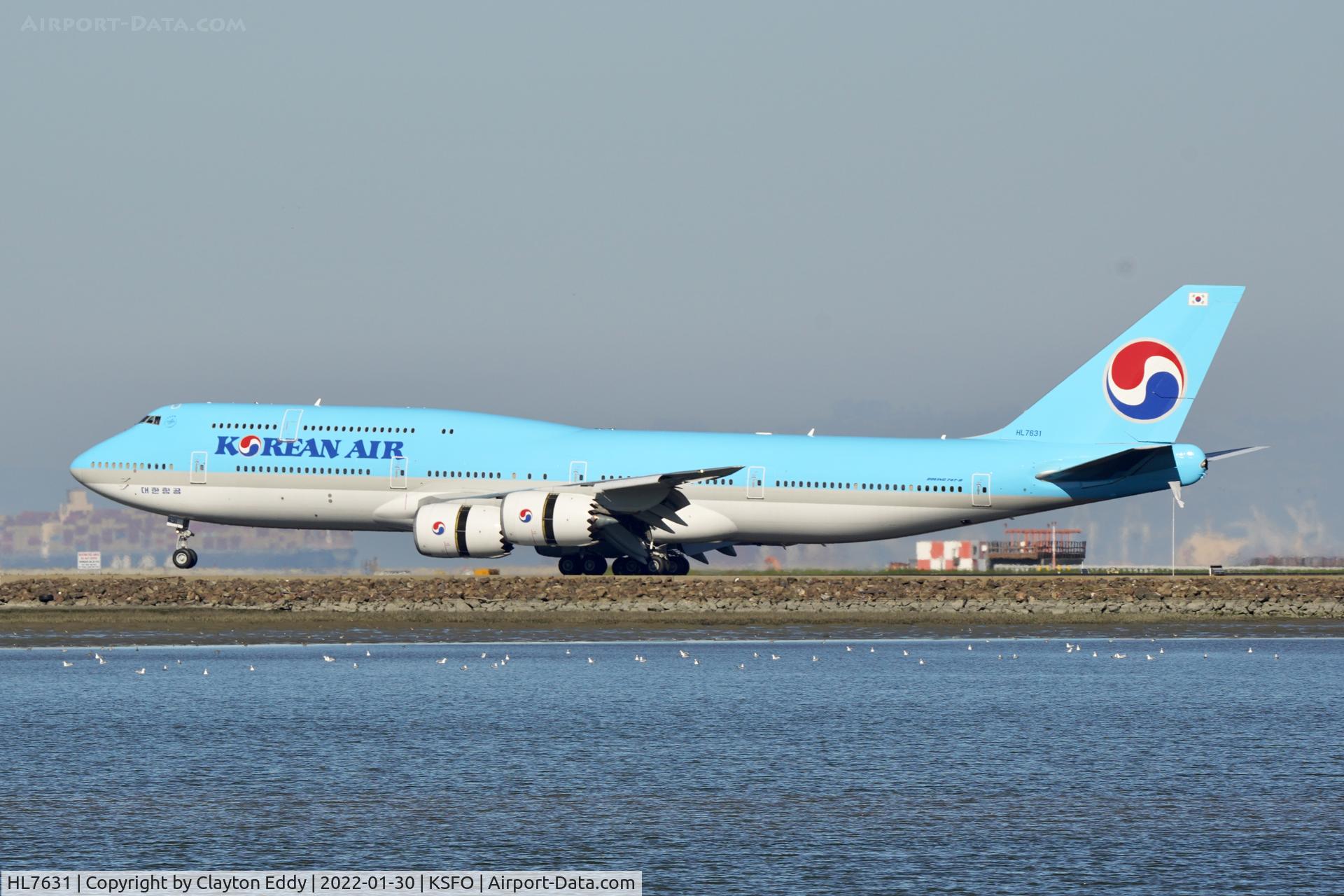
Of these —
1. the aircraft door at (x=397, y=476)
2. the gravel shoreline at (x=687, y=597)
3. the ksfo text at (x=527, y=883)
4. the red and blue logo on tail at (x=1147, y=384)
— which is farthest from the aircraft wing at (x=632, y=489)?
the ksfo text at (x=527, y=883)

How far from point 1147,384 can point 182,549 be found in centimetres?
3276

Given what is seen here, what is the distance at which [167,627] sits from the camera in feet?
156

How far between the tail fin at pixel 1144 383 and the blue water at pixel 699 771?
21.5 metres

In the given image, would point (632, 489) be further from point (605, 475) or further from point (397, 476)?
point (397, 476)

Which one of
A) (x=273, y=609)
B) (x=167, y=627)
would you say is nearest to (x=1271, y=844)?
(x=167, y=627)

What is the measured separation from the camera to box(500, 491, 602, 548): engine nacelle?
55.1 meters

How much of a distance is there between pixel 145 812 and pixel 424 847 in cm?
391

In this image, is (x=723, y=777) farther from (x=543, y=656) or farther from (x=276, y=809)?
(x=543, y=656)

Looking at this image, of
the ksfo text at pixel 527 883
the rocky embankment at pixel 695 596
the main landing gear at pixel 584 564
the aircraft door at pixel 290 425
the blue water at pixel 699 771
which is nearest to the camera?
the ksfo text at pixel 527 883

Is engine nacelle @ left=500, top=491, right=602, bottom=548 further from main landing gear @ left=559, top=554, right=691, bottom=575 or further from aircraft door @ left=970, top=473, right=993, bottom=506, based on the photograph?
aircraft door @ left=970, top=473, right=993, bottom=506

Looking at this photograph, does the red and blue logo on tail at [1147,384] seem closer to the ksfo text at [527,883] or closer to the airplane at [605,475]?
the airplane at [605,475]

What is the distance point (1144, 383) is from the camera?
60219 mm

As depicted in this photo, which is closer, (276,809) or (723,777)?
(276,809)

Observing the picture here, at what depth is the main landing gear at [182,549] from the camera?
59750 mm
